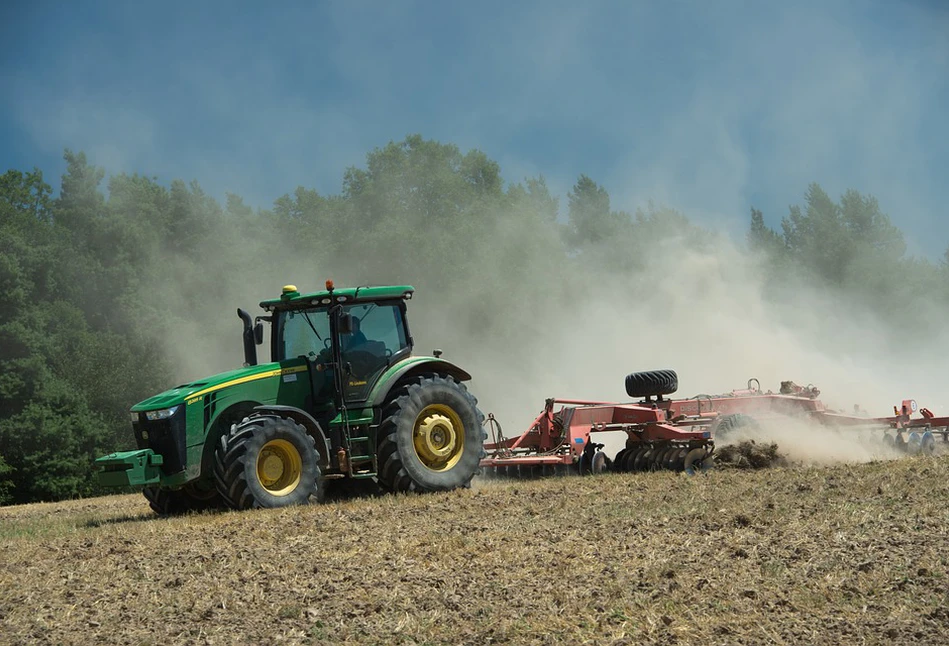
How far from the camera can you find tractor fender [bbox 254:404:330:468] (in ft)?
37.9

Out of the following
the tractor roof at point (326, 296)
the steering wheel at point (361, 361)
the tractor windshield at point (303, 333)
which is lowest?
the steering wheel at point (361, 361)

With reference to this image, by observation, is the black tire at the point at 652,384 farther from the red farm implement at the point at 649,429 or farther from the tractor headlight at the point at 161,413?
the tractor headlight at the point at 161,413

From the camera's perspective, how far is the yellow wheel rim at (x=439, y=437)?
41.9 feet

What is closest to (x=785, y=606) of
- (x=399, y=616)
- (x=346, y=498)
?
(x=399, y=616)

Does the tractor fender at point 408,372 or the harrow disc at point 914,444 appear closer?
the tractor fender at point 408,372

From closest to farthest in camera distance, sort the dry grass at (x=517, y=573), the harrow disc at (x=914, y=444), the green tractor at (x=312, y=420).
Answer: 1. the dry grass at (x=517, y=573)
2. the green tractor at (x=312, y=420)
3. the harrow disc at (x=914, y=444)

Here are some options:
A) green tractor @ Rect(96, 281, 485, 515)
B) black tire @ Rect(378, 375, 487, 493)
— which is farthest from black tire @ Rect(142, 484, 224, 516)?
black tire @ Rect(378, 375, 487, 493)

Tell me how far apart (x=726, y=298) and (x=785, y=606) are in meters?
25.4

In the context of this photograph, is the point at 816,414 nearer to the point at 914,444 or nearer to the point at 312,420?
the point at 914,444

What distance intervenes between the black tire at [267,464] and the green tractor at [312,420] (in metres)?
0.01

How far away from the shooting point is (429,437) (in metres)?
12.8

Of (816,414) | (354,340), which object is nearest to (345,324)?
(354,340)

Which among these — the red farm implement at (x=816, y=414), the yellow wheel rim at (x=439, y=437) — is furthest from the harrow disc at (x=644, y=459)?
the yellow wheel rim at (x=439, y=437)

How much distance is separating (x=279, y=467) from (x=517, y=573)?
196 inches
